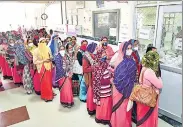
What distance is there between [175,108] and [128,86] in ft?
3.83

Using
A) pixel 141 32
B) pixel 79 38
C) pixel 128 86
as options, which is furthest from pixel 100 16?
pixel 128 86

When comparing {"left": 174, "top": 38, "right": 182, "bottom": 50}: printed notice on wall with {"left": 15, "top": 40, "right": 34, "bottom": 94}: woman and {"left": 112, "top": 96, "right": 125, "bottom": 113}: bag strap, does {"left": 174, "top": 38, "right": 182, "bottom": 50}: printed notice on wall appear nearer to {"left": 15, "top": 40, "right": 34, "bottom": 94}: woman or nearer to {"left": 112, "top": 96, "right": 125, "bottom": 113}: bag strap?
{"left": 112, "top": 96, "right": 125, "bottom": 113}: bag strap

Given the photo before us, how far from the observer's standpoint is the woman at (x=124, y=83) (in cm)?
224

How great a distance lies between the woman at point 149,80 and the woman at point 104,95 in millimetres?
551

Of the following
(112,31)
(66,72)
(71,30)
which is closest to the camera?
(66,72)

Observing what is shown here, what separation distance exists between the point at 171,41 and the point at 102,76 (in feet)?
4.41

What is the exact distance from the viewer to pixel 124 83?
228cm

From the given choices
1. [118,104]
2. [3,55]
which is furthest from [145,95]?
[3,55]

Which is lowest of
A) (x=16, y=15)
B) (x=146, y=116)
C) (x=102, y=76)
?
(x=146, y=116)

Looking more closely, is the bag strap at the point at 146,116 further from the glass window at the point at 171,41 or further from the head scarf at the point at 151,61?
the glass window at the point at 171,41

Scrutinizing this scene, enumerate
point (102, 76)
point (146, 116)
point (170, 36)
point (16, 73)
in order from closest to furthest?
point (146, 116), point (102, 76), point (170, 36), point (16, 73)

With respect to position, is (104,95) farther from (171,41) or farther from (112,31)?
(112,31)

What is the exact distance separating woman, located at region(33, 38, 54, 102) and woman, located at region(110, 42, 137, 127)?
1.62m

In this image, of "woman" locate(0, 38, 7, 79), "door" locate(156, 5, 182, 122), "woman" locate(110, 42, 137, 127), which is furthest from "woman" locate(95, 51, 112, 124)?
"woman" locate(0, 38, 7, 79)
